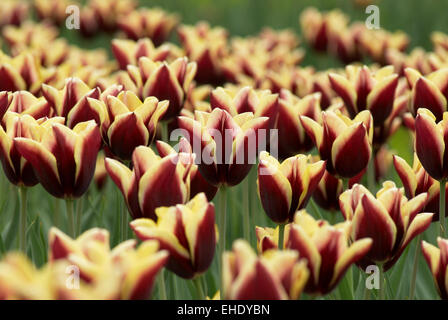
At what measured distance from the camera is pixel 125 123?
1.81 metres

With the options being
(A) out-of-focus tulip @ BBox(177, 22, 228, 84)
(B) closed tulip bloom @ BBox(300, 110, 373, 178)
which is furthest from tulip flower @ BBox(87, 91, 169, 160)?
(A) out-of-focus tulip @ BBox(177, 22, 228, 84)

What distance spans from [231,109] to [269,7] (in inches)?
186

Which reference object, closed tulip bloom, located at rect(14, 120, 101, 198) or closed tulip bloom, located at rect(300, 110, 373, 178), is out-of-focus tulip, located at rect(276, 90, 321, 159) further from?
closed tulip bloom, located at rect(14, 120, 101, 198)

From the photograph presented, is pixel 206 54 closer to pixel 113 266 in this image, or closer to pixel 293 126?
pixel 293 126

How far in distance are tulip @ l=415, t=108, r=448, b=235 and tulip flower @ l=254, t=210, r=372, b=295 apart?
471 mm

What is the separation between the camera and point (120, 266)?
3.52 feet

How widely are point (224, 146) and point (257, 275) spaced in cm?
62

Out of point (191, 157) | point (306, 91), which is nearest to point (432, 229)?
point (306, 91)

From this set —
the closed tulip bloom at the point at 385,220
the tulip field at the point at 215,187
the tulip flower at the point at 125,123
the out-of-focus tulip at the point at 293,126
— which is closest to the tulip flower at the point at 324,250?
the tulip field at the point at 215,187

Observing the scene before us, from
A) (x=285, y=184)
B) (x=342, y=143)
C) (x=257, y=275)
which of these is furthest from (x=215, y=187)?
(x=257, y=275)

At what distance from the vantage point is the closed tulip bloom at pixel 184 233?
4.33 feet

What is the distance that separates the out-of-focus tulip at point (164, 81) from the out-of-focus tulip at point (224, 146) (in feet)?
1.67

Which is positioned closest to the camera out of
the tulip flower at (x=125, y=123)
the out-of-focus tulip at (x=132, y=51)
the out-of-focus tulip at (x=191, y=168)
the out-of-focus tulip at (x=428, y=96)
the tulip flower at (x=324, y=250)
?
the tulip flower at (x=324, y=250)

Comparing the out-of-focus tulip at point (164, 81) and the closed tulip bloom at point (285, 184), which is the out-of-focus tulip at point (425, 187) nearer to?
the closed tulip bloom at point (285, 184)
